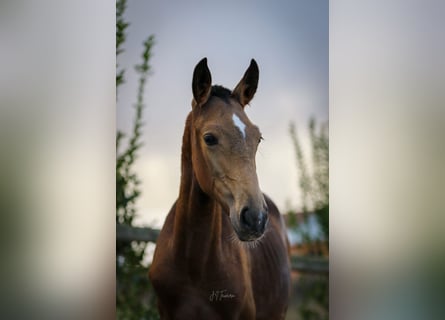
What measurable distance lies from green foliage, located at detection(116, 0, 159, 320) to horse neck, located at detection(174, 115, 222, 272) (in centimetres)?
15

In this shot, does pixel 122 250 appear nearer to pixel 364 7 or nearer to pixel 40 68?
pixel 40 68

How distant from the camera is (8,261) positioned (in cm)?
178

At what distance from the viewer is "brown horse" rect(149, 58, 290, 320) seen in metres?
1.65

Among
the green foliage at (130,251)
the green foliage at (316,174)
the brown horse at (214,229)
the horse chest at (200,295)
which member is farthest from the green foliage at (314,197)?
the green foliage at (130,251)

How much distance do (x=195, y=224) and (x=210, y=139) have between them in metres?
0.28

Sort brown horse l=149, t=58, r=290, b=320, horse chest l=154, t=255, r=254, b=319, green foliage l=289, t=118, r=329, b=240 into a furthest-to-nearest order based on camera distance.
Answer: green foliage l=289, t=118, r=329, b=240 → horse chest l=154, t=255, r=254, b=319 → brown horse l=149, t=58, r=290, b=320

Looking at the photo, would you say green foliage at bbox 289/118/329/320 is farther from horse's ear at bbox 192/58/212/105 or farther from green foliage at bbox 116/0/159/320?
green foliage at bbox 116/0/159/320

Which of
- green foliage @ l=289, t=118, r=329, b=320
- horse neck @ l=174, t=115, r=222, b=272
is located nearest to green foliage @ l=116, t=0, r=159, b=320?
horse neck @ l=174, t=115, r=222, b=272

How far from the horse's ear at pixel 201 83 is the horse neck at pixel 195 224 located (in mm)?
109

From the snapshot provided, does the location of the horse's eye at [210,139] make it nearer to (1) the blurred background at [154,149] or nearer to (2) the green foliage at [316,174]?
(1) the blurred background at [154,149]

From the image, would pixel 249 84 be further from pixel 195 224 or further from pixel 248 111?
pixel 195 224

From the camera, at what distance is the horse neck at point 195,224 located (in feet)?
5.70

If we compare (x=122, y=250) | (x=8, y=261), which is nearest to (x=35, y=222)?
(x=8, y=261)

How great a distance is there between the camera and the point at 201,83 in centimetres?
175
